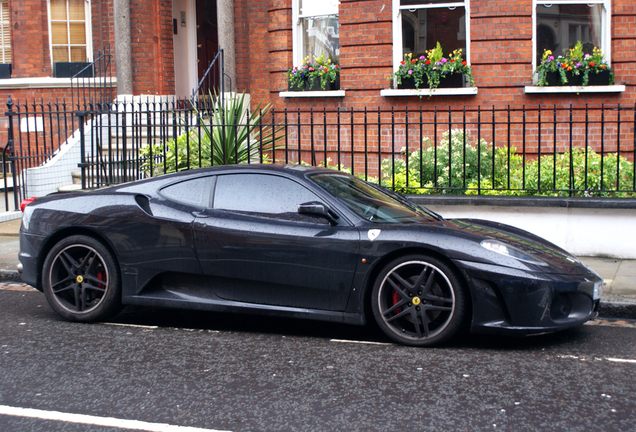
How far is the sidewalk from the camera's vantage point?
5906 millimetres

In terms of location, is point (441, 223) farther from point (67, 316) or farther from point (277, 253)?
point (67, 316)

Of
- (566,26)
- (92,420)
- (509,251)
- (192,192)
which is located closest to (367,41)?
(566,26)

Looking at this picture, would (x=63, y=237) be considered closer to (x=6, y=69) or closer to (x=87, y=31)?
(x=87, y=31)

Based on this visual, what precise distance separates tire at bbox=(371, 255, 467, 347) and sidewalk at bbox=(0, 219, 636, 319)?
6.35 feet

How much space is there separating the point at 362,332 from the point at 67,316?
2398mm

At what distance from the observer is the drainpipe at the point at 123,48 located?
13.6 meters

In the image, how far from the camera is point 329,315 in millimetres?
4980

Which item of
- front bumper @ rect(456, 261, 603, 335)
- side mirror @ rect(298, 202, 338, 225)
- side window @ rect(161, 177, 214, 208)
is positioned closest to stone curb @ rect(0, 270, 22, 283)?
side window @ rect(161, 177, 214, 208)

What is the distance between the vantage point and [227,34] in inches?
523

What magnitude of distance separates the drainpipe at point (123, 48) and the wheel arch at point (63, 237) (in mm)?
8755

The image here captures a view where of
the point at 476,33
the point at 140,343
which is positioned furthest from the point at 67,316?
the point at 476,33

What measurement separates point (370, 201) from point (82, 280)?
7.88 ft

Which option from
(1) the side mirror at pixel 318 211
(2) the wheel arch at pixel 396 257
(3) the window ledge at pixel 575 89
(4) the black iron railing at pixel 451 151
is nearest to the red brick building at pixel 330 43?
(3) the window ledge at pixel 575 89

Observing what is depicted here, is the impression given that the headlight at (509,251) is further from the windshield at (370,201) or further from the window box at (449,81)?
the window box at (449,81)
